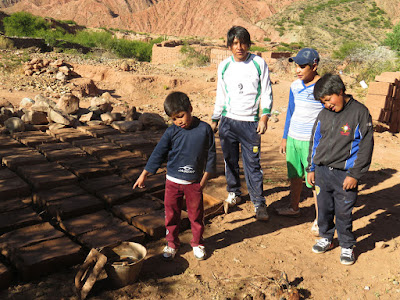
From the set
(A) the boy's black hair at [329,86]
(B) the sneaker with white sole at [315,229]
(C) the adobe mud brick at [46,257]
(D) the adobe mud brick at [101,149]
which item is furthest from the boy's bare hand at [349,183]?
(D) the adobe mud brick at [101,149]

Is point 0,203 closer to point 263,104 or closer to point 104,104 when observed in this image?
point 263,104

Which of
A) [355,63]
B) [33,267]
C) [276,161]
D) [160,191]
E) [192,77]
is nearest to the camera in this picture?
[33,267]

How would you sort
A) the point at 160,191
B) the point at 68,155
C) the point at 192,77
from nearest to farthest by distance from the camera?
the point at 160,191, the point at 68,155, the point at 192,77

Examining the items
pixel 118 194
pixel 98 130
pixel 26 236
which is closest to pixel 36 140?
pixel 98 130

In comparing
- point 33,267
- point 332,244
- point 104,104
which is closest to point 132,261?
point 33,267

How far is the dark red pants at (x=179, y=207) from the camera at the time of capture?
2.77m

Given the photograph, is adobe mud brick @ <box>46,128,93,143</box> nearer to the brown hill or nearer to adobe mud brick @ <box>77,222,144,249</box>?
adobe mud brick @ <box>77,222,144,249</box>

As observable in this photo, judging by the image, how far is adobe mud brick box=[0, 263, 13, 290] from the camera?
2.44 metres

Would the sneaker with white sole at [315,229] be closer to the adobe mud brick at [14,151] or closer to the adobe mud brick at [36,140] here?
the adobe mud brick at [14,151]

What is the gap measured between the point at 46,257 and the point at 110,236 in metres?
0.54

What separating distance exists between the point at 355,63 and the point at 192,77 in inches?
252

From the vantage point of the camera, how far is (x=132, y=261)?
2.69m

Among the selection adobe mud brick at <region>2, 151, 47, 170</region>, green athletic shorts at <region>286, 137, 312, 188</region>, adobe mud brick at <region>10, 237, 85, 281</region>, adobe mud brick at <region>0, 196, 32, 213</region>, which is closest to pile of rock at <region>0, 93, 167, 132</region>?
adobe mud brick at <region>2, 151, 47, 170</region>

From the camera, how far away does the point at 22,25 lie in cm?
2625
